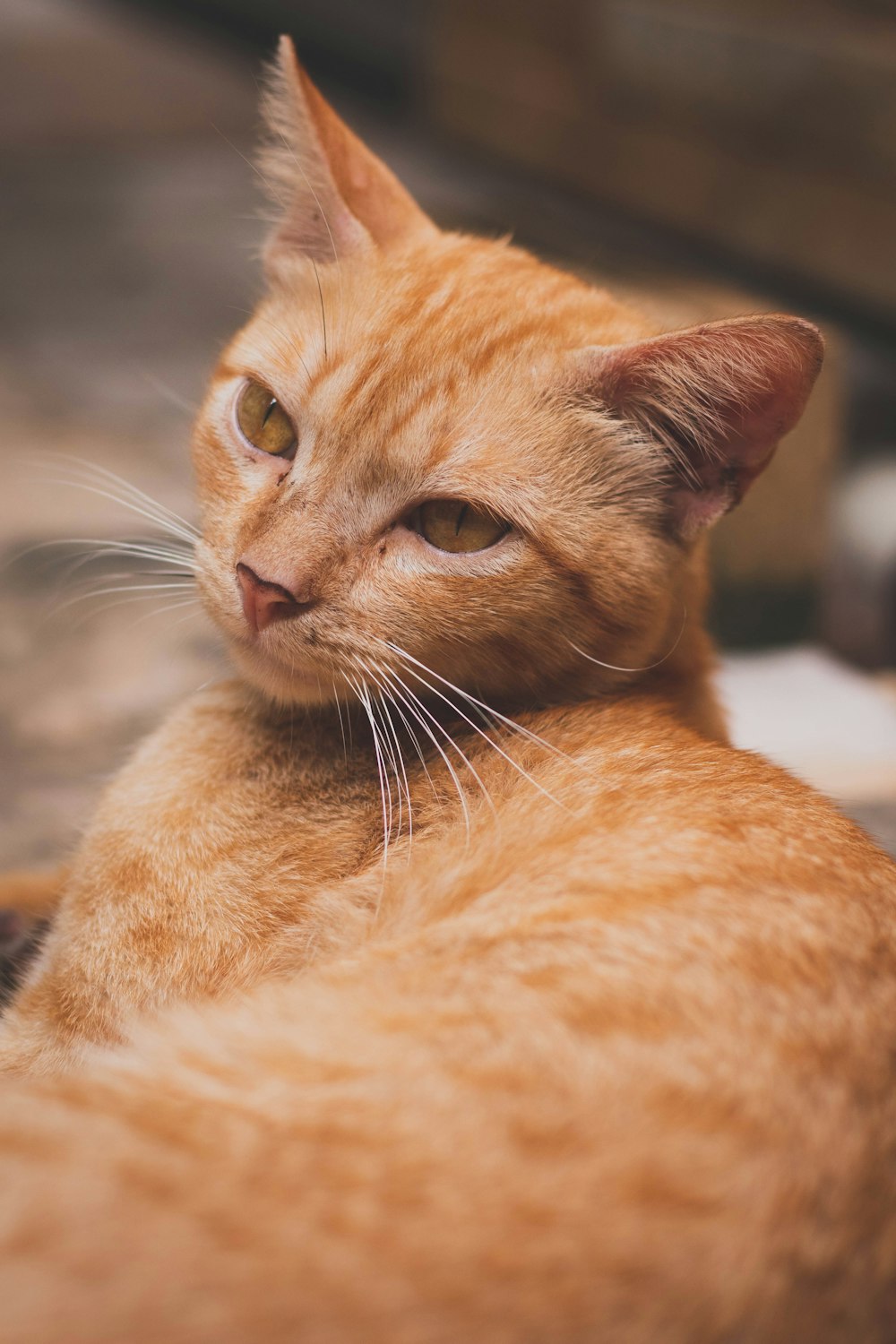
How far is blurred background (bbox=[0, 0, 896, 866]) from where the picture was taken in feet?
10.3

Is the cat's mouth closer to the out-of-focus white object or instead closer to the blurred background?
the blurred background

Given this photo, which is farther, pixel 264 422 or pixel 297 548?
pixel 264 422

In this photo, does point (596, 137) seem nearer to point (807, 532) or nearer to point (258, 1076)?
point (807, 532)

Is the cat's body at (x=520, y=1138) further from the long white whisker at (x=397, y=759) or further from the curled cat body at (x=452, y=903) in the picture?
the long white whisker at (x=397, y=759)

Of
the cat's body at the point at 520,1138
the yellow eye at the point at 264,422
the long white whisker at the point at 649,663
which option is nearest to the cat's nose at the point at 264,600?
the yellow eye at the point at 264,422

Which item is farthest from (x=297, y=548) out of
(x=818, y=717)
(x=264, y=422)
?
(x=818, y=717)

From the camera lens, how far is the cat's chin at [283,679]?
174 cm

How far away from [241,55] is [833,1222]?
8.30 metres

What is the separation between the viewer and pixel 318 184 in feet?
6.64

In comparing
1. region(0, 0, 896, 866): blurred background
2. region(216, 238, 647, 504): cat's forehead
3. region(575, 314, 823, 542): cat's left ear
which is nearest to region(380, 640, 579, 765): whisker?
region(216, 238, 647, 504): cat's forehead

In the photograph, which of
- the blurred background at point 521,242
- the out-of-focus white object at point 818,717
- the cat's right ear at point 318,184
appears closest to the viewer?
the cat's right ear at point 318,184

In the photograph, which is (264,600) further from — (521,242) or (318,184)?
(521,242)

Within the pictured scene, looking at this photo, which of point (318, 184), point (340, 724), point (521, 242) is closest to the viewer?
point (340, 724)

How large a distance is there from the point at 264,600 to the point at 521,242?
3.48 meters
